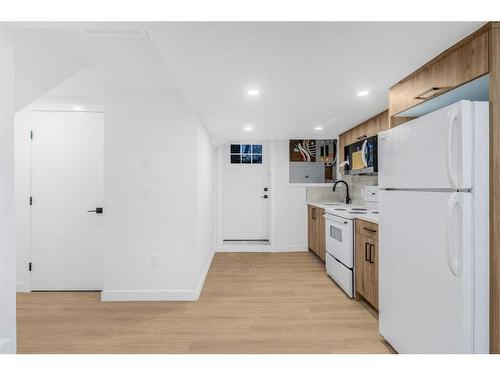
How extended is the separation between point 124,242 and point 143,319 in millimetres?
797

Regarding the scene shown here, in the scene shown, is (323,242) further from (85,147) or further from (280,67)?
(85,147)

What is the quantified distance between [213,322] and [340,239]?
167cm

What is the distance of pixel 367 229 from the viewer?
2699 mm

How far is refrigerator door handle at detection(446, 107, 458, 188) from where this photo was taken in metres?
1.38

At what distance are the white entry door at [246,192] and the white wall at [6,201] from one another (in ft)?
14.1

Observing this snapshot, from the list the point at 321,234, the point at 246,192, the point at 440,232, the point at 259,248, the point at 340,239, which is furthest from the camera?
the point at 246,192

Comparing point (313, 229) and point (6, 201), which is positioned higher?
point (6, 201)

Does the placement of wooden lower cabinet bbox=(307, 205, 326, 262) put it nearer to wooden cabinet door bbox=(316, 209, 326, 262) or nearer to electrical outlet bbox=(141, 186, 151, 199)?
wooden cabinet door bbox=(316, 209, 326, 262)

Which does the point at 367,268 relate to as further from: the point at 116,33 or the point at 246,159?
the point at 246,159

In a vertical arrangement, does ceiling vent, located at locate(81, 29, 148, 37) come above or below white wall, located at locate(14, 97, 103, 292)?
above

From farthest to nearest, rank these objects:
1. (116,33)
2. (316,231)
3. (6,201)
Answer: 1. (316,231)
2. (116,33)
3. (6,201)

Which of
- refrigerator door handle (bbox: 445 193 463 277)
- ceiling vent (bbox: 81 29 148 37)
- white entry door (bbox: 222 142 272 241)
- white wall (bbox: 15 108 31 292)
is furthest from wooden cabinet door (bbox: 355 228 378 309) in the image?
white wall (bbox: 15 108 31 292)

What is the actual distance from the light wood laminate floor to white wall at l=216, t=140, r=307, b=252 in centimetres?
173

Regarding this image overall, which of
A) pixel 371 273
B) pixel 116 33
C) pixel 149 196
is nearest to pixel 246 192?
pixel 149 196
